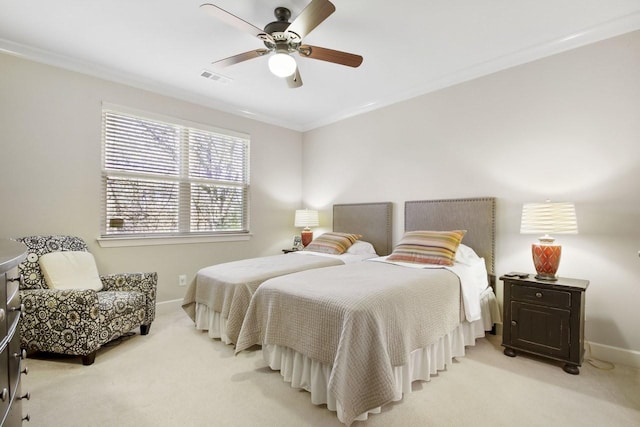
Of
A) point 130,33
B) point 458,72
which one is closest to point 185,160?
point 130,33

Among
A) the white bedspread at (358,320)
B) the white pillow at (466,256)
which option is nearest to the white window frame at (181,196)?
the white bedspread at (358,320)

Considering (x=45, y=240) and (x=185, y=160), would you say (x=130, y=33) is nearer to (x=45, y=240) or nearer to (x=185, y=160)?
(x=185, y=160)

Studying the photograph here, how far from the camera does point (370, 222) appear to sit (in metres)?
4.16

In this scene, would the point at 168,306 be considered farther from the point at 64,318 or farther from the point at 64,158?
the point at 64,158

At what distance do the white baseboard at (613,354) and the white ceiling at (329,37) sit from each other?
252cm

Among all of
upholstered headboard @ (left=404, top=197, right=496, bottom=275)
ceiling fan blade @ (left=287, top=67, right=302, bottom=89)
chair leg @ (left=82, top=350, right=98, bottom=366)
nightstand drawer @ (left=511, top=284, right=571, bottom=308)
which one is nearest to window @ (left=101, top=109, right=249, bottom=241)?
chair leg @ (left=82, top=350, right=98, bottom=366)

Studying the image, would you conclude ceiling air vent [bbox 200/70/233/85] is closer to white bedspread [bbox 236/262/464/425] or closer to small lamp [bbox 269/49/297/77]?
small lamp [bbox 269/49/297/77]

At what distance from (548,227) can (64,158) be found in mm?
4450

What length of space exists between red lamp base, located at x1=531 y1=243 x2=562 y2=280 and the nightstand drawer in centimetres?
16

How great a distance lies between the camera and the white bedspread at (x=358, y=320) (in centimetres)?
162

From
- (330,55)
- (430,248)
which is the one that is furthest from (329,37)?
(430,248)

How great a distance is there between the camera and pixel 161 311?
12.0 feet

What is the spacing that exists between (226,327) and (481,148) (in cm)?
305

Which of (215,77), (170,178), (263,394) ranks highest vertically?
(215,77)
